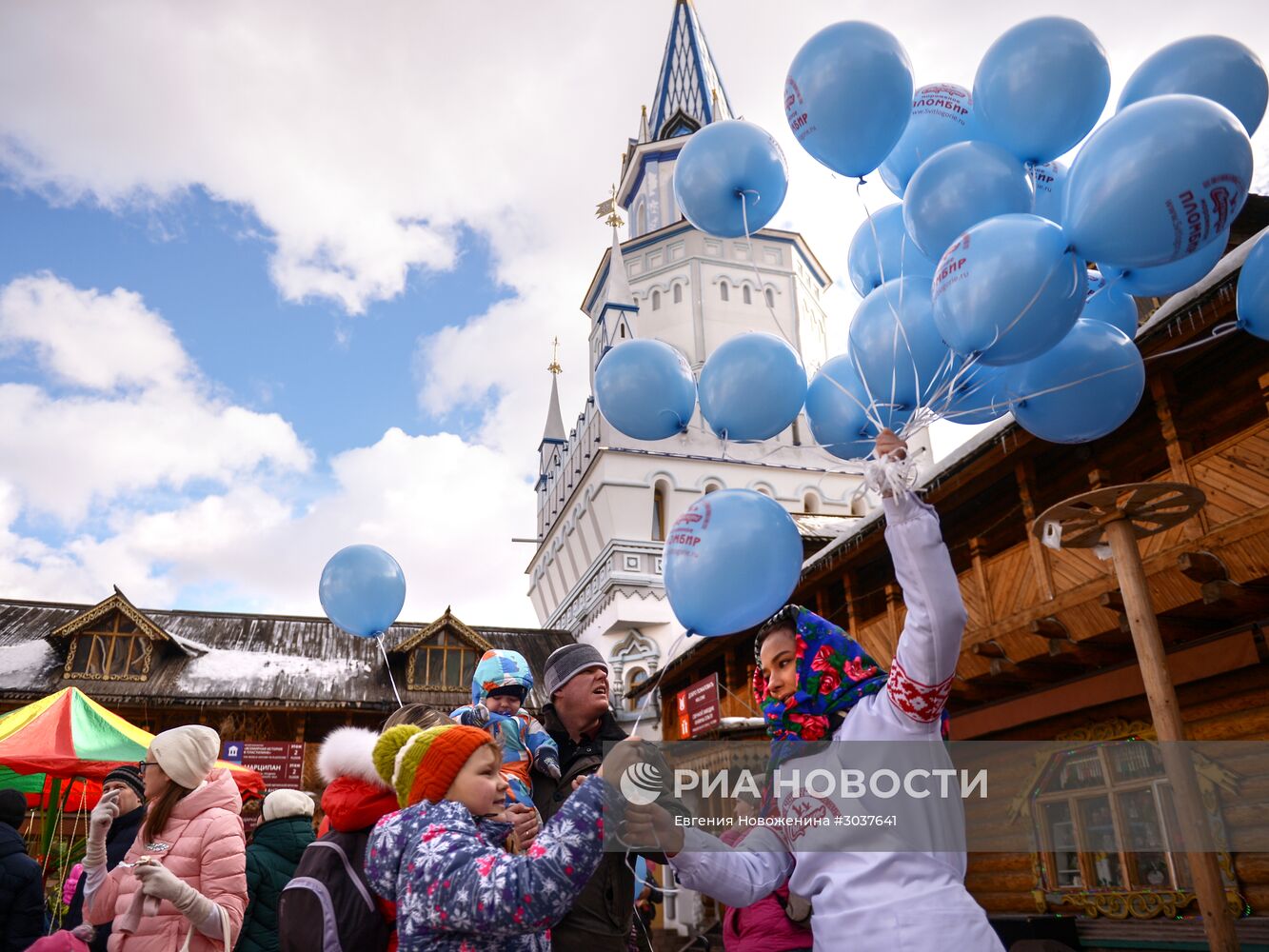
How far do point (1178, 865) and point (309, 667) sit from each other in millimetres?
17752

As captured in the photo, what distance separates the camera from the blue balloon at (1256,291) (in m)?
4.30

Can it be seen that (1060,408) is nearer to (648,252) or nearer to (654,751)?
(654,751)

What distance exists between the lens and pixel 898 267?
223 inches

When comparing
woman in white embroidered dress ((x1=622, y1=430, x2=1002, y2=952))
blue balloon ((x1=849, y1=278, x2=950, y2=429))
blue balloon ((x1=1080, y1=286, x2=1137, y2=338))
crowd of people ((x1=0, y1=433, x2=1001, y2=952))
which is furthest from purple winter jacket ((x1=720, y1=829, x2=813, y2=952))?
blue balloon ((x1=1080, y1=286, x2=1137, y2=338))

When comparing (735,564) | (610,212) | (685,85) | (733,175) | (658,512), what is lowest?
(735,564)

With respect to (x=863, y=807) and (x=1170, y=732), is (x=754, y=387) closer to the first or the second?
(x=1170, y=732)

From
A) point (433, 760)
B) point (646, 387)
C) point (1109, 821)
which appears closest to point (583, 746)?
point (433, 760)

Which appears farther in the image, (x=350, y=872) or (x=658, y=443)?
(x=658, y=443)

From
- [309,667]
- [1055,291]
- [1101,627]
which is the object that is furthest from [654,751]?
[309,667]

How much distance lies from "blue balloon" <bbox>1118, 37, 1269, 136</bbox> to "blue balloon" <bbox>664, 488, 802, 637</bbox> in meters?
2.72

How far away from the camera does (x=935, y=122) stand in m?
5.37

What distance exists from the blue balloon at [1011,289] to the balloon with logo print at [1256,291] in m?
1.23

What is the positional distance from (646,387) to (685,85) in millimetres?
30348

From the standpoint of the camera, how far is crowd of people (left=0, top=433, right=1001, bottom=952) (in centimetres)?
196
